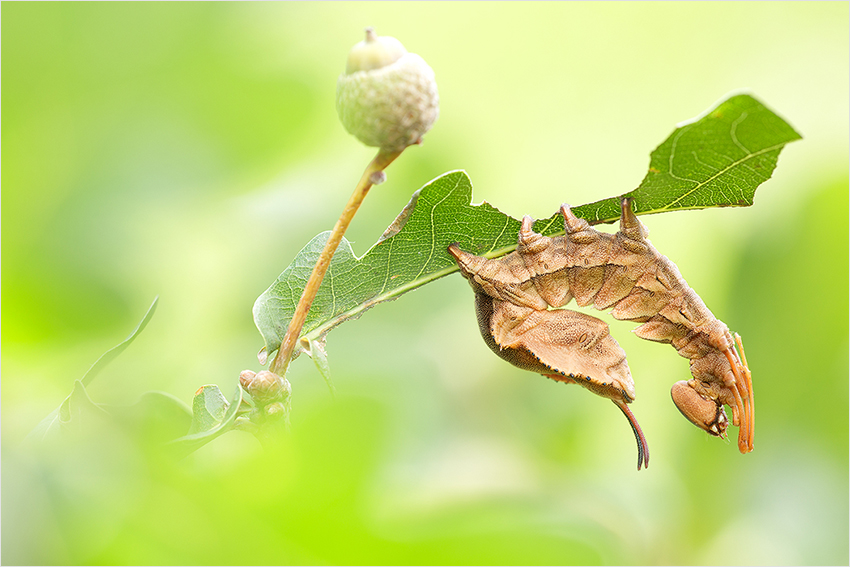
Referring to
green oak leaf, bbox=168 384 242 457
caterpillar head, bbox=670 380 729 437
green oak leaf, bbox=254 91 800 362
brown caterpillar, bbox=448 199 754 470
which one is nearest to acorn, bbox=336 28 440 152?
green oak leaf, bbox=254 91 800 362

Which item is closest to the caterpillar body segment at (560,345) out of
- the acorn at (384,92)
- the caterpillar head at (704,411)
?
the caterpillar head at (704,411)

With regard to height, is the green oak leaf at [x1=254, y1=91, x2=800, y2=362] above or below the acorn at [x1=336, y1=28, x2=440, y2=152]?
below

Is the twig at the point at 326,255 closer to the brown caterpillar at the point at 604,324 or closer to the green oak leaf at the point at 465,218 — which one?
the green oak leaf at the point at 465,218

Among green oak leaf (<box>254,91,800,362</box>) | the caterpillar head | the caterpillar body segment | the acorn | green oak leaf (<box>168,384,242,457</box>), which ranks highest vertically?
the acorn

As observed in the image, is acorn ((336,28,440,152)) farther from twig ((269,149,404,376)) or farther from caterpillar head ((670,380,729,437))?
caterpillar head ((670,380,729,437))

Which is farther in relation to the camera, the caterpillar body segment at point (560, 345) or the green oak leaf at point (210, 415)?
the caterpillar body segment at point (560, 345)

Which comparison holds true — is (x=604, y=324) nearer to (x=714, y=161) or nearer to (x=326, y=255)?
(x=714, y=161)
